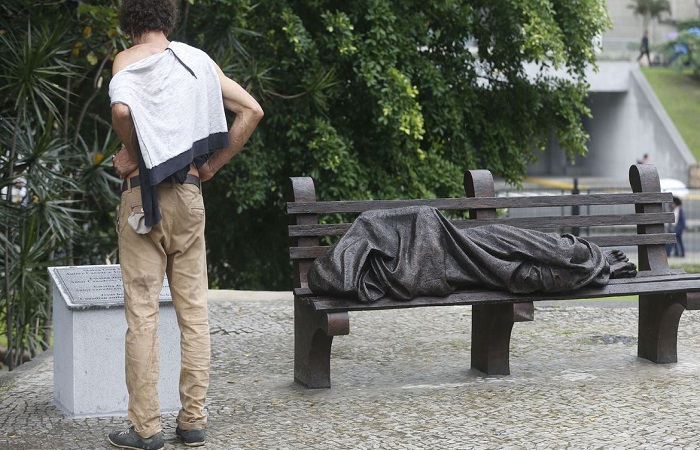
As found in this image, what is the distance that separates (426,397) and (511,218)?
123cm

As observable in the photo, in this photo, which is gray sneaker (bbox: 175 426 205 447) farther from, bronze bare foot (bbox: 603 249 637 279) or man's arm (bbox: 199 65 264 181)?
bronze bare foot (bbox: 603 249 637 279)

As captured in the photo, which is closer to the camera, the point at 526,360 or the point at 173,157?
the point at 173,157

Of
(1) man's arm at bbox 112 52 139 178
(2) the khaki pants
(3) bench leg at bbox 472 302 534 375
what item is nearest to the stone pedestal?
(2) the khaki pants

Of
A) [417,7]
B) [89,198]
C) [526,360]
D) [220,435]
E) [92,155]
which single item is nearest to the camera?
[220,435]

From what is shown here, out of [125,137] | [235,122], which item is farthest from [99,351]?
[235,122]

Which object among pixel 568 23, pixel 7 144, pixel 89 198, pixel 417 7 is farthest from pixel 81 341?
pixel 568 23

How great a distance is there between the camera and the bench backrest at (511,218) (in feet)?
19.0

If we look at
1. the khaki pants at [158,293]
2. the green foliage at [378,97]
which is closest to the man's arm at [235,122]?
the khaki pants at [158,293]

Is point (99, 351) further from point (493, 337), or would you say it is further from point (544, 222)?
point (544, 222)

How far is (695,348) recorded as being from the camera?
675cm

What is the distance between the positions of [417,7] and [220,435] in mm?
7666

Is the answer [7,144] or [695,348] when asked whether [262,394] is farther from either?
[7,144]

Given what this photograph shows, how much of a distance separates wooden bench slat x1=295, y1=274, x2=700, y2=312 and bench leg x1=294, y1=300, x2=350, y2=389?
0.54 ft

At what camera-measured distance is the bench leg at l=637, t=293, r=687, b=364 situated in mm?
6125
